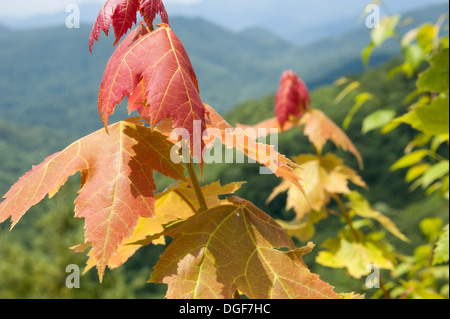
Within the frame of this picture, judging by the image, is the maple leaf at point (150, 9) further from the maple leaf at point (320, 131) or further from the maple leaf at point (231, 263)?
the maple leaf at point (320, 131)

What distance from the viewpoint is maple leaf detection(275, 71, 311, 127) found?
1.62 metres

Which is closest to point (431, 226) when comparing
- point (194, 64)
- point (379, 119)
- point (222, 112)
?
point (379, 119)

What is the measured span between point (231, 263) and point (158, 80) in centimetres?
23

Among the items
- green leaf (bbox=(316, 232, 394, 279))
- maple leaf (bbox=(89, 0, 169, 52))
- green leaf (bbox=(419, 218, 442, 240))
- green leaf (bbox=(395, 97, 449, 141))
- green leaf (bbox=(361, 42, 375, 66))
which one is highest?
green leaf (bbox=(361, 42, 375, 66))

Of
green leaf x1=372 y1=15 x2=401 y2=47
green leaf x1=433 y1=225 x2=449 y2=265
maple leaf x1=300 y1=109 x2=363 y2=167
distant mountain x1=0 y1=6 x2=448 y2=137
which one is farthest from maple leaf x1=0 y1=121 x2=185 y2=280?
distant mountain x1=0 y1=6 x2=448 y2=137

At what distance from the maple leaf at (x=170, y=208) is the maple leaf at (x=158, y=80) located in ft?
0.63

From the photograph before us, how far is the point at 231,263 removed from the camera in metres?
0.47

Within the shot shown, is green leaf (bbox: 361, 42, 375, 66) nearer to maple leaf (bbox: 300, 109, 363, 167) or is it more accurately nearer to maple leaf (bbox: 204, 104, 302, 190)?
maple leaf (bbox: 300, 109, 363, 167)

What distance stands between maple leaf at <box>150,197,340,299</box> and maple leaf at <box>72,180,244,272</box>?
0.37ft

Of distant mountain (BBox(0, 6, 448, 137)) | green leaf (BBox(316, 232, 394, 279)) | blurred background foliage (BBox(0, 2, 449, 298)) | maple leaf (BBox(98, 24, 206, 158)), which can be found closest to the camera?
maple leaf (BBox(98, 24, 206, 158))

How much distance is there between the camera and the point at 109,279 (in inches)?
466

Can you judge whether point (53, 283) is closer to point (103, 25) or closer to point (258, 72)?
point (103, 25)

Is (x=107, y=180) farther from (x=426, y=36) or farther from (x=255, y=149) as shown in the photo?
(x=426, y=36)
